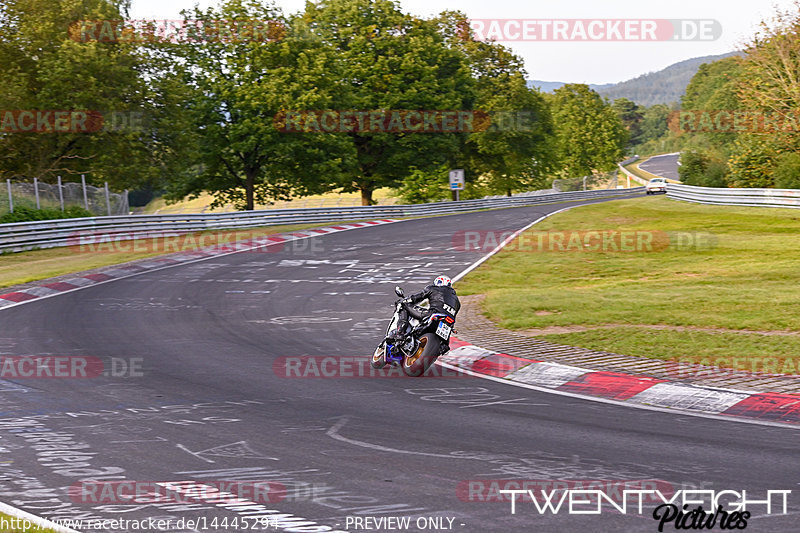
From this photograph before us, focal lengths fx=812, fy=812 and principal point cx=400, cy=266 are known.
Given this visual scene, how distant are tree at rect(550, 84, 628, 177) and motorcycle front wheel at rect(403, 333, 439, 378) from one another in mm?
98457

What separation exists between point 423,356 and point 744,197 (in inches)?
1274

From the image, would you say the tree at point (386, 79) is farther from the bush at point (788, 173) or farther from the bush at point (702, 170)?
the bush at point (788, 173)

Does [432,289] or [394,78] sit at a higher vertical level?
[394,78]

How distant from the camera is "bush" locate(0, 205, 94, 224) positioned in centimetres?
2886

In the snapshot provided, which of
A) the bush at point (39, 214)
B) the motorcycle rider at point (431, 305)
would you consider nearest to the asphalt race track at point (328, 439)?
the motorcycle rider at point (431, 305)

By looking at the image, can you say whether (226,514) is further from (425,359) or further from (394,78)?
(394,78)

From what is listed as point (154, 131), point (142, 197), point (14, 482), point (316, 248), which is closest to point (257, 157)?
point (154, 131)

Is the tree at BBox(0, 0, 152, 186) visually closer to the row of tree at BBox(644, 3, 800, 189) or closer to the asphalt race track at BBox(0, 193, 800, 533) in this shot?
the asphalt race track at BBox(0, 193, 800, 533)

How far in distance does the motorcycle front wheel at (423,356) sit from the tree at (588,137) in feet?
323

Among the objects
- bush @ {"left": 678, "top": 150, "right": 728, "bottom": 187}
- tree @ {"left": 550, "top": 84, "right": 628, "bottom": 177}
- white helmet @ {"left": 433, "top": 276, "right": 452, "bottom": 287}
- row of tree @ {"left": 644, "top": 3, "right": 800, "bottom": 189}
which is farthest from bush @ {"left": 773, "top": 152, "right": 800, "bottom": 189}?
tree @ {"left": 550, "top": 84, "right": 628, "bottom": 177}

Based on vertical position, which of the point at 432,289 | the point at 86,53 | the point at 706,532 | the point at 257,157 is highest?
the point at 86,53

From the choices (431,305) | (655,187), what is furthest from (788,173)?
(431,305)

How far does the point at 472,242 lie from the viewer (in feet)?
94.1

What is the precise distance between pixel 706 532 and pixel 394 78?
54.7m
